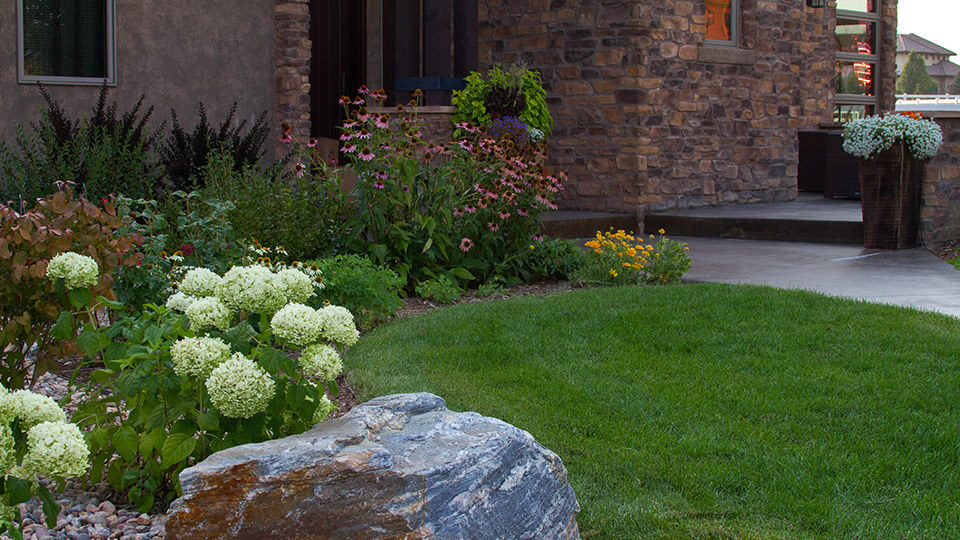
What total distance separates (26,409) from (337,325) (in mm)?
836

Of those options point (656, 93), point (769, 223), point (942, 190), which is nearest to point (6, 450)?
point (942, 190)

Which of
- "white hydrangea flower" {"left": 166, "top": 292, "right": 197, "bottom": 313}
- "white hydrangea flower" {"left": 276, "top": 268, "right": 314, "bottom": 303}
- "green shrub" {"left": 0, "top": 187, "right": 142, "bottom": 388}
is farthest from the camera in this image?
"green shrub" {"left": 0, "top": 187, "right": 142, "bottom": 388}

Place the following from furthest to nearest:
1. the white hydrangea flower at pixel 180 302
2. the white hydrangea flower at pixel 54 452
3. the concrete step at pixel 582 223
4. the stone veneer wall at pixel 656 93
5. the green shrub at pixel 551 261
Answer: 1. the stone veneer wall at pixel 656 93
2. the concrete step at pixel 582 223
3. the green shrub at pixel 551 261
4. the white hydrangea flower at pixel 180 302
5. the white hydrangea flower at pixel 54 452

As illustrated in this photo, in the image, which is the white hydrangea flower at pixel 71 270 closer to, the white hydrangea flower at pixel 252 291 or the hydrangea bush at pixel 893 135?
the white hydrangea flower at pixel 252 291

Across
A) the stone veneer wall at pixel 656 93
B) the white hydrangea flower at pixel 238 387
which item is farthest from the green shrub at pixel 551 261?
the white hydrangea flower at pixel 238 387

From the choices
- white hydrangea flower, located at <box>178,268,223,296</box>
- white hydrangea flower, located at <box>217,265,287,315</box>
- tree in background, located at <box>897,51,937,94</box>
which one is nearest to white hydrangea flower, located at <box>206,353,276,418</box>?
white hydrangea flower, located at <box>217,265,287,315</box>

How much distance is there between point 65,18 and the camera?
811 cm

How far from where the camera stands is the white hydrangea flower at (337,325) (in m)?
2.82

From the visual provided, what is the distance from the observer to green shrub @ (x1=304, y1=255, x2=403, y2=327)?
5.34m

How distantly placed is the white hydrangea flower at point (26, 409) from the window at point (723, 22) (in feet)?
33.5

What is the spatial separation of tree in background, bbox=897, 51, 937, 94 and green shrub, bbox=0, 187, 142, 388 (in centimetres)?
4967

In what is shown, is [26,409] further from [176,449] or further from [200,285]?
[200,285]

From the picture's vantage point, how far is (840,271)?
296 inches

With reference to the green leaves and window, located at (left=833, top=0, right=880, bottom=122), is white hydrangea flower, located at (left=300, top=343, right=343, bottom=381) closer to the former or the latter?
the green leaves
